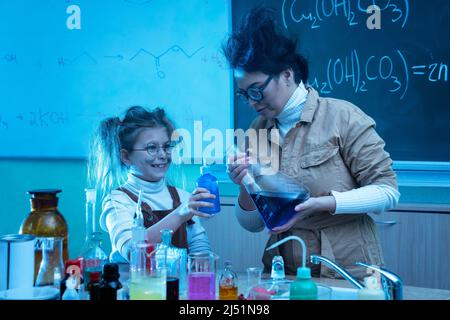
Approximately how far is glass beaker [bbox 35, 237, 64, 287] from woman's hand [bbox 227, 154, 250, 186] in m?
0.50

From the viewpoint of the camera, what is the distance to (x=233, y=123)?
2598 millimetres

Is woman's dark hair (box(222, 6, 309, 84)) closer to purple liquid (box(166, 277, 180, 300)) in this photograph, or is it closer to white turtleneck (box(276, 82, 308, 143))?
white turtleneck (box(276, 82, 308, 143))

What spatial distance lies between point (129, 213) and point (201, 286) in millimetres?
615

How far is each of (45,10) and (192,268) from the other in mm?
1997

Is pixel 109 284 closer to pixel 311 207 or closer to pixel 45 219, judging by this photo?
pixel 45 219

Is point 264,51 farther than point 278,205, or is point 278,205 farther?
point 264,51

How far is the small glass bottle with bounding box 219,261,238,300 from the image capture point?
1.23 m

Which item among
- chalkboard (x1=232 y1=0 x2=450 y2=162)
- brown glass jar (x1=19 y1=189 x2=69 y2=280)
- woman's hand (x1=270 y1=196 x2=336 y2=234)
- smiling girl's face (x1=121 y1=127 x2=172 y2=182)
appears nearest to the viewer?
brown glass jar (x1=19 y1=189 x2=69 y2=280)

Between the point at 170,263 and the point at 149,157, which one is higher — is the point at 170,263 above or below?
below

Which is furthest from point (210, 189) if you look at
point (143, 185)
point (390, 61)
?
point (390, 61)

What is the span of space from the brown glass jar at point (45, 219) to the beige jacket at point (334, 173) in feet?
2.03

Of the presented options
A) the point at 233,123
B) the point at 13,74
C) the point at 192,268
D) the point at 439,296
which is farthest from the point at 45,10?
the point at 439,296

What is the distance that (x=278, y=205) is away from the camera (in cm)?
148

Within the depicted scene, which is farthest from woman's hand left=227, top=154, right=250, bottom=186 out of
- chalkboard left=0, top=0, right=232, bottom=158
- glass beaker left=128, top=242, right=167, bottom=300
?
chalkboard left=0, top=0, right=232, bottom=158
